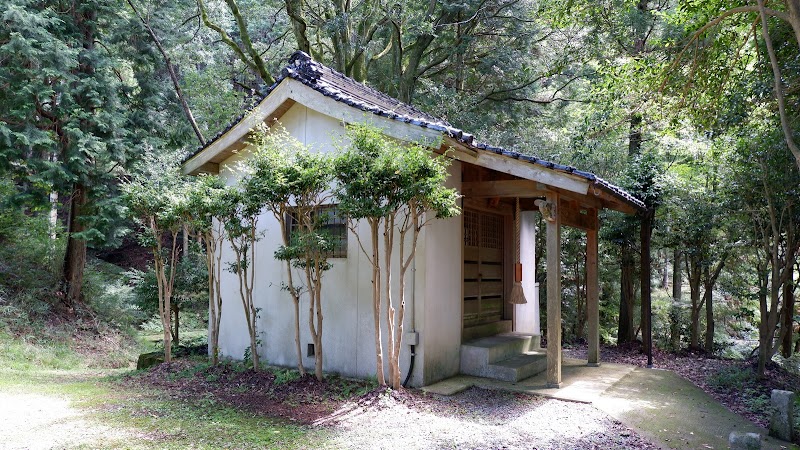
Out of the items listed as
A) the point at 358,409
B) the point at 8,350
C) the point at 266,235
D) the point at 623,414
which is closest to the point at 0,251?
the point at 8,350

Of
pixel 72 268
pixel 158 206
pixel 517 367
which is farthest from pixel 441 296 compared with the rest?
pixel 72 268

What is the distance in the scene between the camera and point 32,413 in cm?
610

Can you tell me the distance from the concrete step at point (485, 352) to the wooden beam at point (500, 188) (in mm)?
2278

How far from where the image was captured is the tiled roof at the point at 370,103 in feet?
21.8

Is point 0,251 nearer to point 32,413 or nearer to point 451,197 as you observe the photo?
point 32,413

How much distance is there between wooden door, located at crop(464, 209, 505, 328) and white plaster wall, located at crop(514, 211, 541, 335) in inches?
17.3

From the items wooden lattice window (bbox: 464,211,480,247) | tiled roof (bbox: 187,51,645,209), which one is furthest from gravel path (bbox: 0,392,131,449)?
wooden lattice window (bbox: 464,211,480,247)

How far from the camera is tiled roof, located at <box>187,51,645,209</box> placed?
664 cm

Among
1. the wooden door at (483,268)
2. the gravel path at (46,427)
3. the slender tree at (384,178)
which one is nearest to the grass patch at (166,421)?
the gravel path at (46,427)

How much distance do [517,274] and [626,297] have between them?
14.9 feet

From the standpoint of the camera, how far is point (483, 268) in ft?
30.7

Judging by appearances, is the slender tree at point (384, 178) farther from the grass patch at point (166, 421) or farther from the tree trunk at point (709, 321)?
the tree trunk at point (709, 321)

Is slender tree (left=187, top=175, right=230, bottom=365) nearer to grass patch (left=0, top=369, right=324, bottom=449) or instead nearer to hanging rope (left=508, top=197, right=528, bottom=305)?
grass patch (left=0, top=369, right=324, bottom=449)

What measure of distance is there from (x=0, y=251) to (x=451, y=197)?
13098mm
